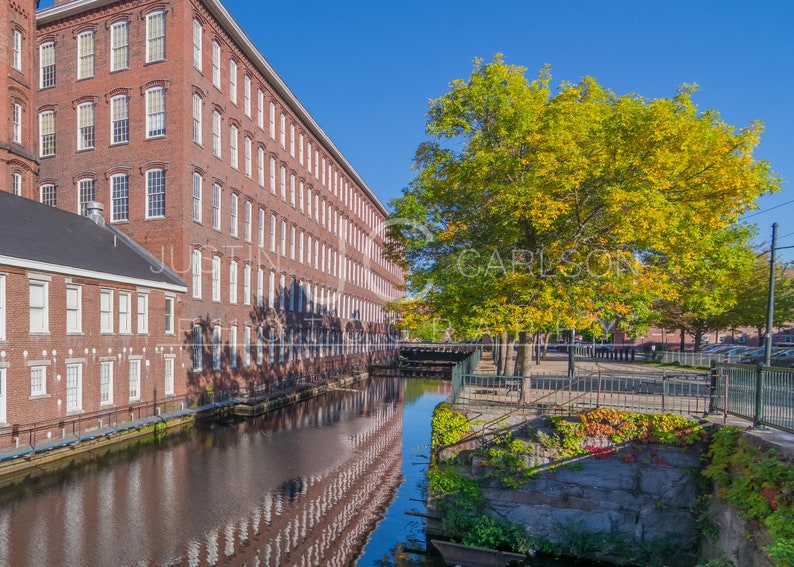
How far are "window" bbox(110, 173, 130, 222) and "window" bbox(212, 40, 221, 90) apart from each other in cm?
781

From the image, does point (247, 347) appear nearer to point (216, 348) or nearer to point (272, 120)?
point (216, 348)

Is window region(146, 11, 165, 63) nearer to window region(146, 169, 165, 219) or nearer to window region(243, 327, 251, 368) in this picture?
window region(146, 169, 165, 219)

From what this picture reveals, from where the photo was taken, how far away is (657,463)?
36.7 feet

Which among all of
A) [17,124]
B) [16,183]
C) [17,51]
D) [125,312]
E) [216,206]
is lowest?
[125,312]

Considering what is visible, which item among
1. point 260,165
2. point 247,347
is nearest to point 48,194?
point 260,165

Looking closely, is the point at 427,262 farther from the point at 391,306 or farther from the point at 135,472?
the point at 135,472

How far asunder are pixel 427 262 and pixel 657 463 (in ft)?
32.2

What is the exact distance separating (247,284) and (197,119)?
34.8 feet

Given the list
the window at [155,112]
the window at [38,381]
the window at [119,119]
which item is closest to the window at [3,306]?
the window at [38,381]

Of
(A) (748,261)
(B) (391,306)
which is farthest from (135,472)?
(A) (748,261)

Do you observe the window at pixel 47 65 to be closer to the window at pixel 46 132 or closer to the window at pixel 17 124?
the window at pixel 46 132

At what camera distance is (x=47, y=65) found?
30.6m

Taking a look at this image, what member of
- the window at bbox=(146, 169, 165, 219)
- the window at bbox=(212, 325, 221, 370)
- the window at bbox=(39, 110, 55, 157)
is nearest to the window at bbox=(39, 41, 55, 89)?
the window at bbox=(39, 110, 55, 157)

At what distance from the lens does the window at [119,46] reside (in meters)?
28.7
